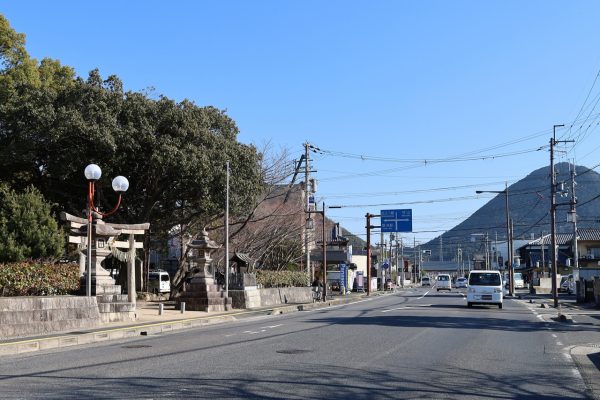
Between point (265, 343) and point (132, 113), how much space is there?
58.2ft

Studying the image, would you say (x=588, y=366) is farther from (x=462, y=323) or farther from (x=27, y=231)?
(x=27, y=231)

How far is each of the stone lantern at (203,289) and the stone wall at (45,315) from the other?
891cm

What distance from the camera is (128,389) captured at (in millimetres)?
9008

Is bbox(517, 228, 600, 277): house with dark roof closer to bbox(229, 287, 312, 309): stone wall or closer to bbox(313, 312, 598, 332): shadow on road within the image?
bbox(229, 287, 312, 309): stone wall

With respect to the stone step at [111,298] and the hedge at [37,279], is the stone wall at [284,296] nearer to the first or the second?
the stone step at [111,298]

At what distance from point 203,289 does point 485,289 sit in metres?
14.6

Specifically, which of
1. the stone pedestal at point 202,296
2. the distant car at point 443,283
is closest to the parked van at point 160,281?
the stone pedestal at point 202,296

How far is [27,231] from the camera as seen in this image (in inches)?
854

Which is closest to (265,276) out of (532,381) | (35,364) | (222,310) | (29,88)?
(222,310)

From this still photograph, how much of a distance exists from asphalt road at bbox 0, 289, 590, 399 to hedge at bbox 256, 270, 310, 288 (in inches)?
736

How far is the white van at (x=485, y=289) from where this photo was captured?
108ft

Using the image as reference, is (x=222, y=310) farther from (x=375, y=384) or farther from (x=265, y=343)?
(x=375, y=384)

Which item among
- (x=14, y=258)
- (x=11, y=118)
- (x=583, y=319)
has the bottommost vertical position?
(x=583, y=319)

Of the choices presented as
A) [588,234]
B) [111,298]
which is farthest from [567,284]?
[111,298]
